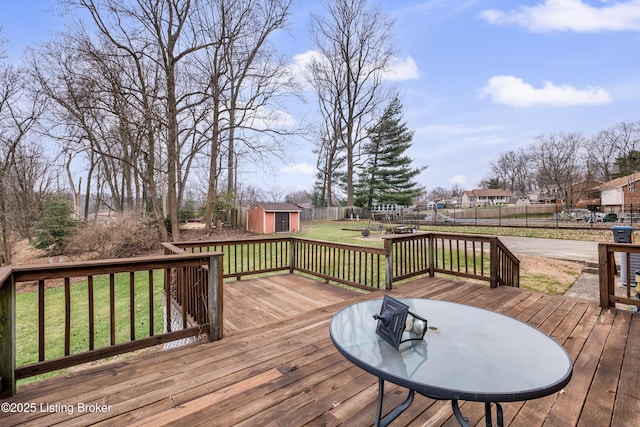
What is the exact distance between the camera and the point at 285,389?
197 cm

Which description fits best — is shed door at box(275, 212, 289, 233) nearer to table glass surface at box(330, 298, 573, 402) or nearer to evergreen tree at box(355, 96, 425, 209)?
evergreen tree at box(355, 96, 425, 209)

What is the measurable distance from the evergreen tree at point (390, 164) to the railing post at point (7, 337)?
23.6 metres

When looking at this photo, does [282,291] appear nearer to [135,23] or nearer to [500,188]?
[135,23]

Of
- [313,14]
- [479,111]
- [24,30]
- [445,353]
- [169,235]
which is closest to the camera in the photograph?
[445,353]

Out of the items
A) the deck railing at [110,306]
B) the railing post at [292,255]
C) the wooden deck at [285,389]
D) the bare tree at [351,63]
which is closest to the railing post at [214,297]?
the deck railing at [110,306]

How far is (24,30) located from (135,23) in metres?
3.42

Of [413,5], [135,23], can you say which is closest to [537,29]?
[413,5]

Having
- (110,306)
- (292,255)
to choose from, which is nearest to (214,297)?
(110,306)

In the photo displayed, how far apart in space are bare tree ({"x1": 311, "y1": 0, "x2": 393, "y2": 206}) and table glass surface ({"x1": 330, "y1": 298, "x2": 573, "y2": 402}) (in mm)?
22300

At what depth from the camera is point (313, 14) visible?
64.1ft

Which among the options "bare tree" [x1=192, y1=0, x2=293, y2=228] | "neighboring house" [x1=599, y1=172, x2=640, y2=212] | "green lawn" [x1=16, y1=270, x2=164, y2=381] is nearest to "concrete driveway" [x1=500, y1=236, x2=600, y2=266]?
"bare tree" [x1=192, y1=0, x2=293, y2=228]

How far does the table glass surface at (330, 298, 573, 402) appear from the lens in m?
1.11

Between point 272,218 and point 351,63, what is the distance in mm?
14799

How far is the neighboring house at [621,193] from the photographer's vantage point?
81.8ft
